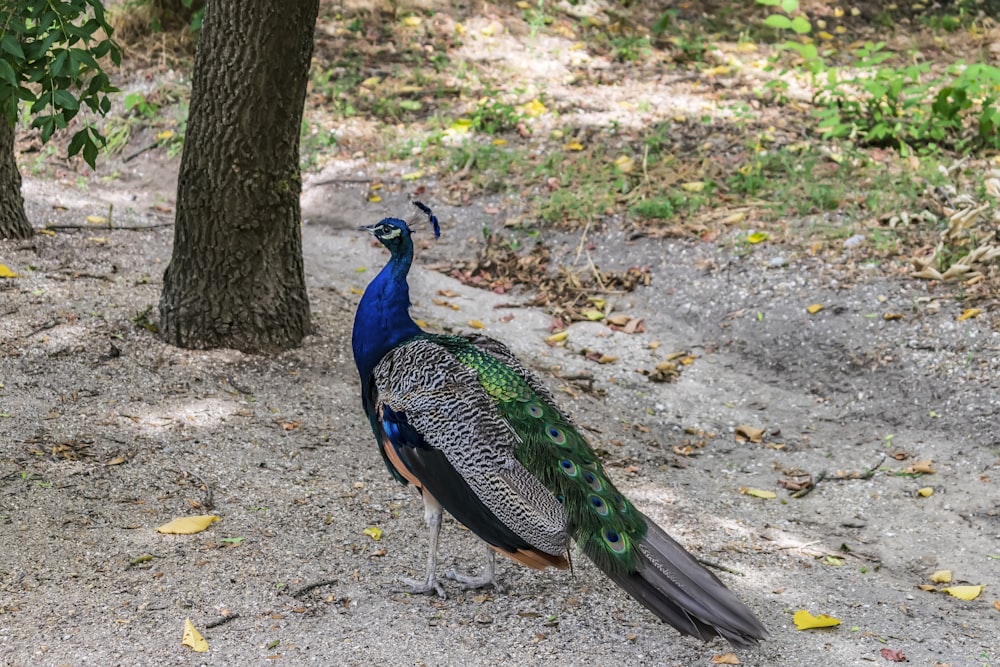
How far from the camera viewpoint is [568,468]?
3.77 metres

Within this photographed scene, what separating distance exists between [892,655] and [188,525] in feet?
8.64

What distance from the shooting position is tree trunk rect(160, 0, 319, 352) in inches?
209

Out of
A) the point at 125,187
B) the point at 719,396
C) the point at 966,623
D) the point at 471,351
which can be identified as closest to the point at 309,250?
the point at 125,187

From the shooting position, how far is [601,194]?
26.7 ft

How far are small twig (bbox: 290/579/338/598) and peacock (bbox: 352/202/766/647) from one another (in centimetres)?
27

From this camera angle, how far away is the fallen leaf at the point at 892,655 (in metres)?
3.62

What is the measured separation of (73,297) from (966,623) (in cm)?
474

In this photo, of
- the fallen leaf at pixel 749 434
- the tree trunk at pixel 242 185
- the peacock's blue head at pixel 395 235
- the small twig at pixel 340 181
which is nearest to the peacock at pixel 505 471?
the peacock's blue head at pixel 395 235

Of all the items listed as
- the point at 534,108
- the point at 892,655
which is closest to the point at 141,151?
the point at 534,108

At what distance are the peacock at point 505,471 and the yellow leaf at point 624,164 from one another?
4.46m

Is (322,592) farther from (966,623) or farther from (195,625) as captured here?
(966,623)

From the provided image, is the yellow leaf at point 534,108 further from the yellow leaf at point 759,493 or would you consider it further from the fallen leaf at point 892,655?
the fallen leaf at point 892,655

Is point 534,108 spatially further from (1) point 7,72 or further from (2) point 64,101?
(1) point 7,72

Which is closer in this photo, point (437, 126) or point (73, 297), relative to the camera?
point (73, 297)
